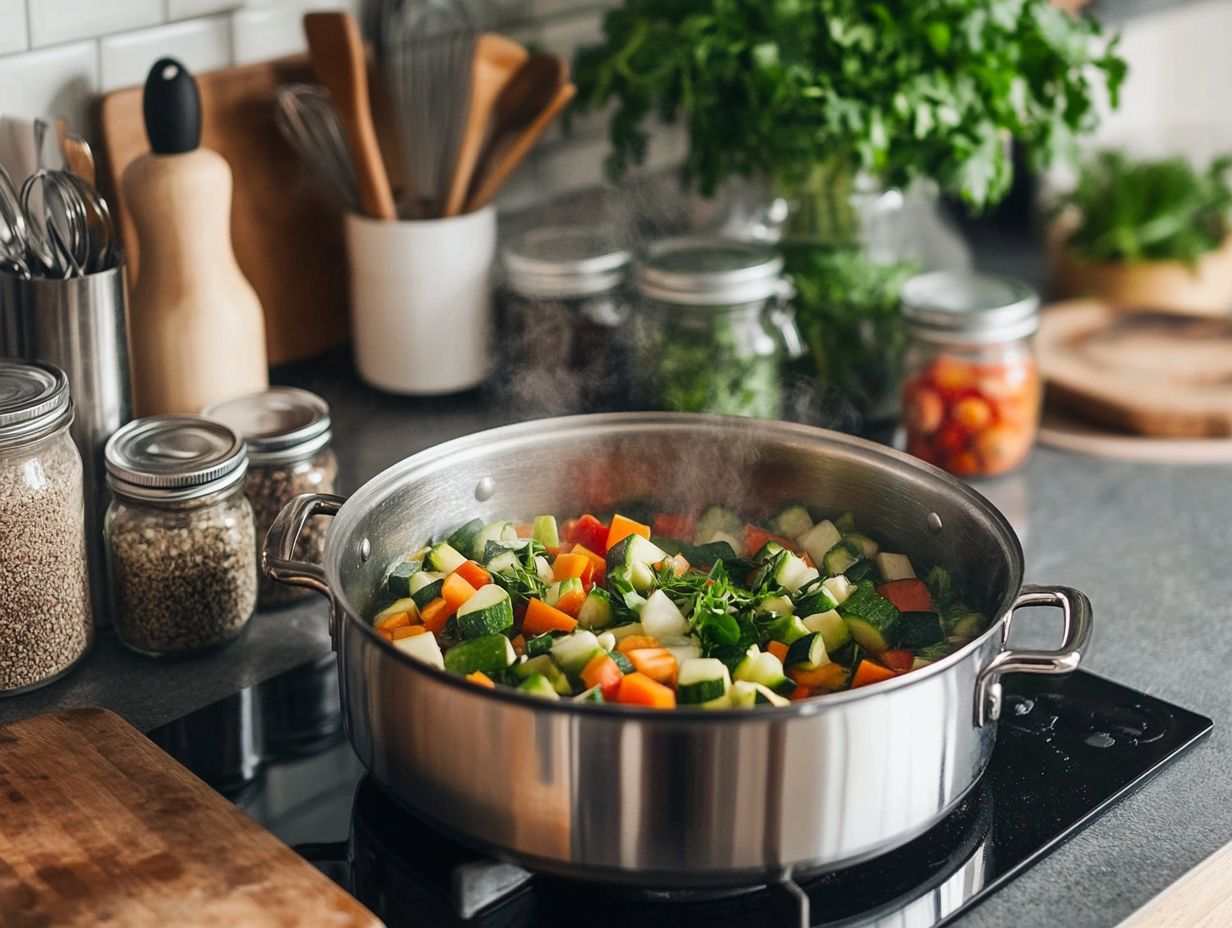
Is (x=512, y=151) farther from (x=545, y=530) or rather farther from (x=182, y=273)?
(x=545, y=530)

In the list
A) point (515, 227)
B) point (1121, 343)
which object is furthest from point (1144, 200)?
point (515, 227)

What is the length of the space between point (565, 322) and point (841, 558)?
49cm

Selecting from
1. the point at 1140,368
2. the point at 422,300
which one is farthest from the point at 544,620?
the point at 1140,368

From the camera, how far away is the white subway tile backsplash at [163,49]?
54.1 inches

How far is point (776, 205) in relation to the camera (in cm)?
164

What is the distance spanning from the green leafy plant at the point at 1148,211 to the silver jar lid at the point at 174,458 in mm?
1308

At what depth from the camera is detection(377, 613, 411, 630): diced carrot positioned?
105 cm

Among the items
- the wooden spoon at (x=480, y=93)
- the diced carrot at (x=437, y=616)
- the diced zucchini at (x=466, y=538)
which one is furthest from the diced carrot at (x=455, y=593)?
the wooden spoon at (x=480, y=93)

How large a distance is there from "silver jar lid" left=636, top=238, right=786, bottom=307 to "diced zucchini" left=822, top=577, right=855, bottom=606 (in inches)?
16.8

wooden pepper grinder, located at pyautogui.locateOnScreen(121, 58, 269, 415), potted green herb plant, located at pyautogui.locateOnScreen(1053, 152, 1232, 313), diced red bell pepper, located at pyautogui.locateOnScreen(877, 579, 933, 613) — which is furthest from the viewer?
potted green herb plant, located at pyautogui.locateOnScreen(1053, 152, 1232, 313)

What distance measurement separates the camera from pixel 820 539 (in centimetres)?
119

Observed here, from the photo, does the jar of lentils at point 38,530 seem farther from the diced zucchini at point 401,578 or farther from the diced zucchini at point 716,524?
the diced zucchini at point 716,524

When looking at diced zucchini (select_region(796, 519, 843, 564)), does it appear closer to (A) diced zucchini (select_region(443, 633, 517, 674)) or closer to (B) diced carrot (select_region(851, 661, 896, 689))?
(B) diced carrot (select_region(851, 661, 896, 689))

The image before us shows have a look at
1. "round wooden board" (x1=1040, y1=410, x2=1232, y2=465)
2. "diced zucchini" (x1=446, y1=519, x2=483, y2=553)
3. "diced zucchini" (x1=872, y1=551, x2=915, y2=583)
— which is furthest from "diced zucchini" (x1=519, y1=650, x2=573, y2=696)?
"round wooden board" (x1=1040, y1=410, x2=1232, y2=465)
